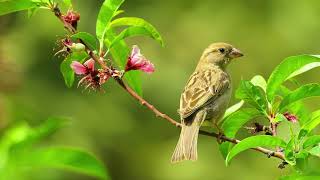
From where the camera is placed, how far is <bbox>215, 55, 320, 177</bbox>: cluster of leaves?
3.18 m

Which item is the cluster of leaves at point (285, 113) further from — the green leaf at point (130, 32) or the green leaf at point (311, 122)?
the green leaf at point (130, 32)

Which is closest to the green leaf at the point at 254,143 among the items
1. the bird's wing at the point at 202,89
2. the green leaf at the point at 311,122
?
the green leaf at the point at 311,122

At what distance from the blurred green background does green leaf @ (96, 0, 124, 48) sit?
898cm

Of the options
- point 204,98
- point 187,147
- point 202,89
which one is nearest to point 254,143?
point 187,147

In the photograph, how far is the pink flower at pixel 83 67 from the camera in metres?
3.53

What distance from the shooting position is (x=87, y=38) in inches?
134

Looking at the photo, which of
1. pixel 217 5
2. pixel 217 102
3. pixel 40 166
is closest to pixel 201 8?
pixel 217 5

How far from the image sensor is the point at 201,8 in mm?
15695

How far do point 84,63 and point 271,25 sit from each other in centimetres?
1242

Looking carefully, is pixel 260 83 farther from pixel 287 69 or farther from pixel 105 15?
pixel 105 15

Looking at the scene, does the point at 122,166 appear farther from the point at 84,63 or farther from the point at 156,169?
the point at 84,63

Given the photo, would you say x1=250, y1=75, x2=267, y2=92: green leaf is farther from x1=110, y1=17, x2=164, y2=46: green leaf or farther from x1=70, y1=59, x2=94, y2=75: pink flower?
x1=70, y1=59, x2=94, y2=75: pink flower

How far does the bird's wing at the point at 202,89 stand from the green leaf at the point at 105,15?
1.41m

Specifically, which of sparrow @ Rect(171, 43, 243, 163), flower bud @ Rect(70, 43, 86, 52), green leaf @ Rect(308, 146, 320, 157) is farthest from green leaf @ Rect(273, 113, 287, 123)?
sparrow @ Rect(171, 43, 243, 163)
